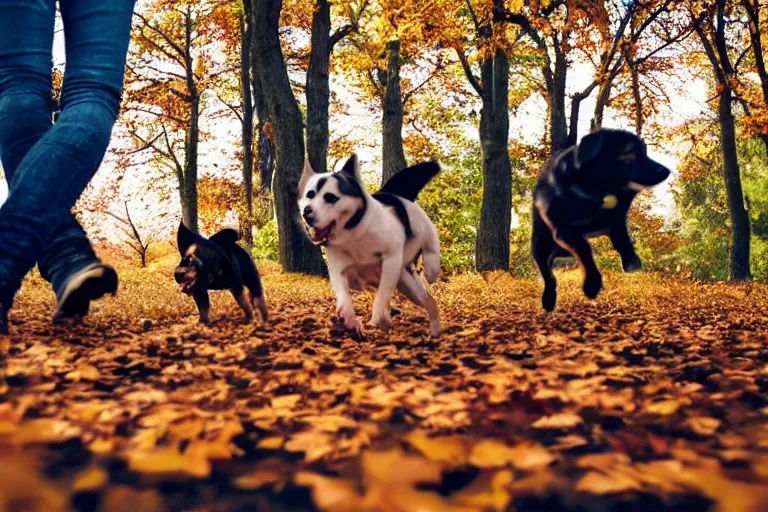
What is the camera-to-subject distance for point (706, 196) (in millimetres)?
25031

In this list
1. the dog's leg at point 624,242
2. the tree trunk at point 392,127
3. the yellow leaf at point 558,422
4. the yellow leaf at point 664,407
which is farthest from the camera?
the tree trunk at point 392,127

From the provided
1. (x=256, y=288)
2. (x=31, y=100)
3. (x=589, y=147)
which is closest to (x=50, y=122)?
(x=31, y=100)

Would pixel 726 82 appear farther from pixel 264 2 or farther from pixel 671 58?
pixel 264 2

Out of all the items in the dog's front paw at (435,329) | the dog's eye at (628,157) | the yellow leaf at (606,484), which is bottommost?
the yellow leaf at (606,484)

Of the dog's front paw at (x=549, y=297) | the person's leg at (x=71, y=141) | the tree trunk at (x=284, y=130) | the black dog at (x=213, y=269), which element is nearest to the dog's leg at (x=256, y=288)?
the black dog at (x=213, y=269)

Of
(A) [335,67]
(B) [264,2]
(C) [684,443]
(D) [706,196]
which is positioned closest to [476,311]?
(C) [684,443]

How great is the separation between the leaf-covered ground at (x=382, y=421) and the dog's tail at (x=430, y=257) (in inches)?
27.2

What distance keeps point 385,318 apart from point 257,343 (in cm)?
95

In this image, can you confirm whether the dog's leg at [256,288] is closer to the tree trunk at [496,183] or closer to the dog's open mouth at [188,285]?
the dog's open mouth at [188,285]

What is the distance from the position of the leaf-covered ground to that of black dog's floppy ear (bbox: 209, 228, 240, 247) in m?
1.17

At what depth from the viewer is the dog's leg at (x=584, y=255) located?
16.8ft

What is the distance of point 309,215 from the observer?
440cm

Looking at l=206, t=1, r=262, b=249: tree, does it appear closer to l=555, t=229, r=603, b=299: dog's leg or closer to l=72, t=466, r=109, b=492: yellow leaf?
l=555, t=229, r=603, b=299: dog's leg

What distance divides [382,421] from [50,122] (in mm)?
2750
